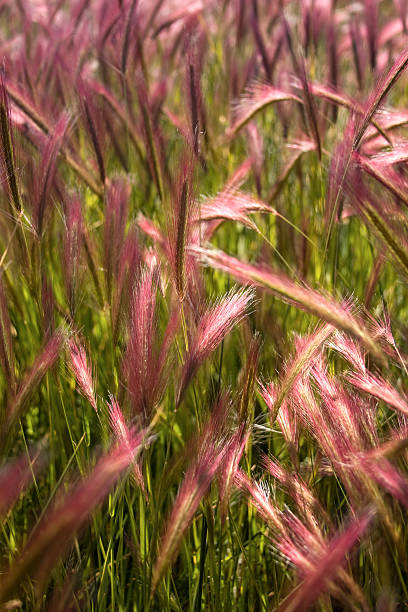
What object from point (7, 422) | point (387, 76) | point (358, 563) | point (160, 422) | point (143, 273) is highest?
point (387, 76)

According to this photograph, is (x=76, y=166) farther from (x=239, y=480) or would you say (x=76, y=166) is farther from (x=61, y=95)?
(x=239, y=480)

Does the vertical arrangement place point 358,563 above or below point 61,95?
below

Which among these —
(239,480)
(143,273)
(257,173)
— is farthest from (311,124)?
(239,480)

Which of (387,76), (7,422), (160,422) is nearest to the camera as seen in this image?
(7,422)

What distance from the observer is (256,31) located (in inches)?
73.2

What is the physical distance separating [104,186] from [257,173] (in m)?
0.38

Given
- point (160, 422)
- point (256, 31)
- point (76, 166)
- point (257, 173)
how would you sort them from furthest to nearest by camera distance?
point (256, 31)
point (257, 173)
point (76, 166)
point (160, 422)

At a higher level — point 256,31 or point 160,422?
point 256,31

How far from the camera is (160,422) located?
1.38 metres

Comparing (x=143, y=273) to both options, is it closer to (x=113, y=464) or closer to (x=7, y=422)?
(x=7, y=422)

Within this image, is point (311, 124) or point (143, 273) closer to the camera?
point (143, 273)

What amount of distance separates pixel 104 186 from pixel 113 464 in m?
0.84

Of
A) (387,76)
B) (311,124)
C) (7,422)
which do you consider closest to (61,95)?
(311,124)

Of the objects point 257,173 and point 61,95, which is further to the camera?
point 61,95
